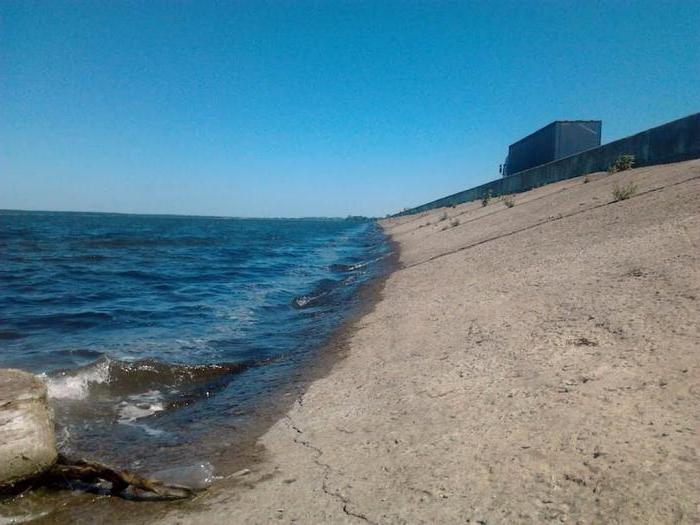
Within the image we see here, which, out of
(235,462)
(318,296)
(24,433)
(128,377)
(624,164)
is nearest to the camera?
(24,433)

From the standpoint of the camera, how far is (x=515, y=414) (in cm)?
346

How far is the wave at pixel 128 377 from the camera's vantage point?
569 cm

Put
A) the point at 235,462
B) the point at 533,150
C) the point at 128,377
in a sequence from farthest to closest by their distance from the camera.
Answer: the point at 533,150
the point at 128,377
the point at 235,462

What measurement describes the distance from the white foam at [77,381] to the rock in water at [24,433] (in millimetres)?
2443

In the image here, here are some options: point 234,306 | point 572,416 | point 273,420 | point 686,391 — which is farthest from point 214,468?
point 234,306

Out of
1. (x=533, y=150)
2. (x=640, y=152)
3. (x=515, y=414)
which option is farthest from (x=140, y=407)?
(x=533, y=150)

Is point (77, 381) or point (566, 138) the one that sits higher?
point (566, 138)

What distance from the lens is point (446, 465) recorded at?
118 inches

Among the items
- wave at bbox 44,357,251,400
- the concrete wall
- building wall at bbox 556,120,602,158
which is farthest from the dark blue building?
wave at bbox 44,357,251,400

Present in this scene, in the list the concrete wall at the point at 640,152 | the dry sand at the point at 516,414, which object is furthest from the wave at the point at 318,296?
the concrete wall at the point at 640,152

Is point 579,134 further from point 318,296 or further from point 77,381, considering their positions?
point 77,381

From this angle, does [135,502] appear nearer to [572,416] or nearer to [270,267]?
[572,416]

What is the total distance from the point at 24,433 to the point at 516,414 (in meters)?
3.58

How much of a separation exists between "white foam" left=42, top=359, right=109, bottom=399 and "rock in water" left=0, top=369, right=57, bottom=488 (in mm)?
2443
